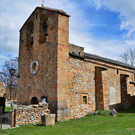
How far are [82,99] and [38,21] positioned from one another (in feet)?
21.3

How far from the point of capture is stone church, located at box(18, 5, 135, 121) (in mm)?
10156

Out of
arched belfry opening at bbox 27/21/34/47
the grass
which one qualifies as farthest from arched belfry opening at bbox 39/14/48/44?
the grass

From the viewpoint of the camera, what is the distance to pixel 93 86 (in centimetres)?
1259

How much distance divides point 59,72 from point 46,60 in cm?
144

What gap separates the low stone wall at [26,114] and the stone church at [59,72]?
0.70m

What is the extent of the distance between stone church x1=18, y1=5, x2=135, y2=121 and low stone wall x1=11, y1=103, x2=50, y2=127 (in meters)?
0.70

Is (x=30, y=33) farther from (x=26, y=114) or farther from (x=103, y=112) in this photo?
(x=103, y=112)

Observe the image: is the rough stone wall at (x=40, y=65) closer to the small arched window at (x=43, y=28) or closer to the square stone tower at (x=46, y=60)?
the square stone tower at (x=46, y=60)

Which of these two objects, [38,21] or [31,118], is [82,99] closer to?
[31,118]

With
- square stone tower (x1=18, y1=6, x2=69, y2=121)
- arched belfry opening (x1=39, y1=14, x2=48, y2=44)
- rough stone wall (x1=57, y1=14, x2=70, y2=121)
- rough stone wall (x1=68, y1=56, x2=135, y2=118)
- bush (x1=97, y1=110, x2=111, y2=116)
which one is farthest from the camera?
arched belfry opening (x1=39, y1=14, x2=48, y2=44)

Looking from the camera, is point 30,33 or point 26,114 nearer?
point 26,114

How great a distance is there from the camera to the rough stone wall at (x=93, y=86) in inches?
436

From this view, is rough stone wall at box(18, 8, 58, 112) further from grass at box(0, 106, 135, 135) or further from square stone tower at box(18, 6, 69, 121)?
grass at box(0, 106, 135, 135)

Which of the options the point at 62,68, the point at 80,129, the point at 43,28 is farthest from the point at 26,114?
the point at 43,28
